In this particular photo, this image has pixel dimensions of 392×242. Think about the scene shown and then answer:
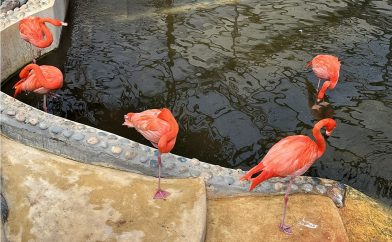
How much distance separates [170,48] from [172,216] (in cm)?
362

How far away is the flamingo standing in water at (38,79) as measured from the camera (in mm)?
4621

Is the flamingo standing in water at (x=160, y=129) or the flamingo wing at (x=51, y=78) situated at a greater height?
the flamingo standing in water at (x=160, y=129)

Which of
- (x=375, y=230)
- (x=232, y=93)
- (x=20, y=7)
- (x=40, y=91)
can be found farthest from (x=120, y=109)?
(x=375, y=230)

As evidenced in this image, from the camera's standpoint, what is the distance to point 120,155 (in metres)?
3.80

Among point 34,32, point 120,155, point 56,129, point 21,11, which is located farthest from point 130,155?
point 21,11

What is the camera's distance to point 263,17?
7.39m

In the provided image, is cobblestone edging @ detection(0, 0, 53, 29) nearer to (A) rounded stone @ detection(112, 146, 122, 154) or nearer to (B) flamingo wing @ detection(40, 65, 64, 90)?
(B) flamingo wing @ detection(40, 65, 64, 90)

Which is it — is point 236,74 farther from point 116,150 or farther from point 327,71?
point 116,150

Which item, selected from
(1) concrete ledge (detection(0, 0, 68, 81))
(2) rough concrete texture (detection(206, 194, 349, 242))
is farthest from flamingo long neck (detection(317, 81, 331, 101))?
(1) concrete ledge (detection(0, 0, 68, 81))

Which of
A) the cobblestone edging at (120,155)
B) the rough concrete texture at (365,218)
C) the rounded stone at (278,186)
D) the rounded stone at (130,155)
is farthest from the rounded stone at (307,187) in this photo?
the rounded stone at (130,155)

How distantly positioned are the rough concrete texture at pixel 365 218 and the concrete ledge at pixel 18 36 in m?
4.15

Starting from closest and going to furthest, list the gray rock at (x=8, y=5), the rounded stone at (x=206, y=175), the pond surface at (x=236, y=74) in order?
the rounded stone at (x=206, y=175) → the pond surface at (x=236, y=74) → the gray rock at (x=8, y=5)

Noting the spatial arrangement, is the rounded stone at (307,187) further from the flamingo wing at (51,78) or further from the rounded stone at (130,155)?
the flamingo wing at (51,78)

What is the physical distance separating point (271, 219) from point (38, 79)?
270 cm
